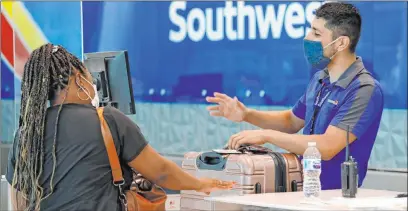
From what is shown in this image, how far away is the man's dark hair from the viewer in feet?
13.5

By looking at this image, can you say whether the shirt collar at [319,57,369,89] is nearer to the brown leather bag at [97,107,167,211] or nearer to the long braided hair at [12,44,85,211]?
the brown leather bag at [97,107,167,211]

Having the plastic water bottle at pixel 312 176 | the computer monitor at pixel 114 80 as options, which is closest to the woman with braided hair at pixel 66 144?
the plastic water bottle at pixel 312 176

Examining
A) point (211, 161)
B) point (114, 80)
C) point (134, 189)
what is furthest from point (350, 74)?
point (114, 80)

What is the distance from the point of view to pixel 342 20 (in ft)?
13.5

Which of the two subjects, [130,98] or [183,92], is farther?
[183,92]

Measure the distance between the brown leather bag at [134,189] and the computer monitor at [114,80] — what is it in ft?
4.28

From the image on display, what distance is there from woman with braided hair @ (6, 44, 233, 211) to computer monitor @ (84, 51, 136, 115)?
150cm

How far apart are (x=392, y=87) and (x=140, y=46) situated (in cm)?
268

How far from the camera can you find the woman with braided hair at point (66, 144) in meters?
3.33

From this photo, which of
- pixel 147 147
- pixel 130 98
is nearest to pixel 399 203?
pixel 147 147

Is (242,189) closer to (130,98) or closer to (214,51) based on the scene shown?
(130,98)

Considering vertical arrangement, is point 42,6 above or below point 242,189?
above

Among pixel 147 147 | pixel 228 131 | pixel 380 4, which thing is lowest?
pixel 228 131

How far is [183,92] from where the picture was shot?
7133mm
